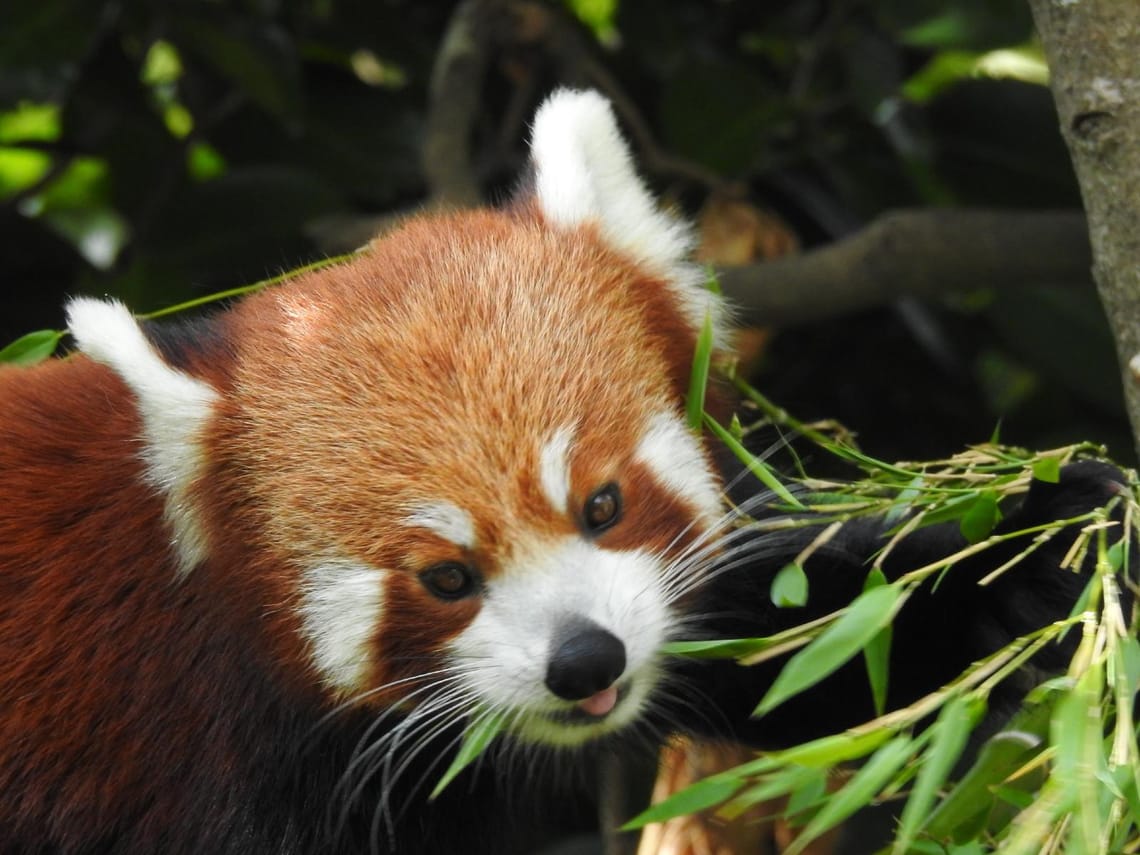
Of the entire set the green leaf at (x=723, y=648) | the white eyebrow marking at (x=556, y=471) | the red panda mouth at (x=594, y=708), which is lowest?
the red panda mouth at (x=594, y=708)

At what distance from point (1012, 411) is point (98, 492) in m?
3.15

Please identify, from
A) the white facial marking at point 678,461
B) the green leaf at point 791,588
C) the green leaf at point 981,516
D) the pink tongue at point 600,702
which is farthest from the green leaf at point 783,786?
the white facial marking at point 678,461

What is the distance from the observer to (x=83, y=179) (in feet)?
16.2

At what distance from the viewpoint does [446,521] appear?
7.05 ft

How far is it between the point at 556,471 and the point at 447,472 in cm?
16

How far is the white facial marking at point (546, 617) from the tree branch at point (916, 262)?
1.70 metres

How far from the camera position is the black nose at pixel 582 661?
81.7 inches

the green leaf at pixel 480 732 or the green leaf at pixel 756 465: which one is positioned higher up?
the green leaf at pixel 756 465

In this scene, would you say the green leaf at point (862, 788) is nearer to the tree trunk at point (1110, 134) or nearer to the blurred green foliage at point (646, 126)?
the tree trunk at point (1110, 134)

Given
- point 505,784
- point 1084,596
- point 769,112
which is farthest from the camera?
point 769,112

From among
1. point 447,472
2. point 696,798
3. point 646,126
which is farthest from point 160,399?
point 646,126

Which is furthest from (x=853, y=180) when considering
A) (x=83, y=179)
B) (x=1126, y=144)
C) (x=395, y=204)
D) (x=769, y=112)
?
(x=83, y=179)

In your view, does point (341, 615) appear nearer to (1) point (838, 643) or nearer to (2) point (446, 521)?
(2) point (446, 521)

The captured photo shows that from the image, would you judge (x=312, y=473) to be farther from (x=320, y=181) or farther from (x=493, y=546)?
(x=320, y=181)
